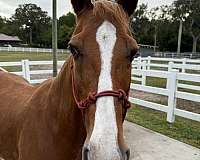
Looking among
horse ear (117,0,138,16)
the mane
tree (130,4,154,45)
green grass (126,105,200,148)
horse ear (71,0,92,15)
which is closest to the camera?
the mane

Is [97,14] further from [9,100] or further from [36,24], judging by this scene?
[36,24]

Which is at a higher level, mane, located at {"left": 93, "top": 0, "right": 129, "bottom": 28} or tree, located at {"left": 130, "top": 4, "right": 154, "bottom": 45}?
tree, located at {"left": 130, "top": 4, "right": 154, "bottom": 45}

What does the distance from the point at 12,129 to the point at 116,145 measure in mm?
1532

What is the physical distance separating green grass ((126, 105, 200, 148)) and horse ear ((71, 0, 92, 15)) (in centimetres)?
376

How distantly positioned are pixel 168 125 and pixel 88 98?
477 centimetres

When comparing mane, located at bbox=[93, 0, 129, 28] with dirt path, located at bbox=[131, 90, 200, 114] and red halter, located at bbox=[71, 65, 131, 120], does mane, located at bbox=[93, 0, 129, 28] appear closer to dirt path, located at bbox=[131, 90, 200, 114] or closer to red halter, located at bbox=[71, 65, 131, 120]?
red halter, located at bbox=[71, 65, 131, 120]

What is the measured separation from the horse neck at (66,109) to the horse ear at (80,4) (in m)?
0.35

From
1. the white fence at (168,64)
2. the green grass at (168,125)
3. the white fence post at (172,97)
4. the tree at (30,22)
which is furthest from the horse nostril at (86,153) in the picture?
the tree at (30,22)

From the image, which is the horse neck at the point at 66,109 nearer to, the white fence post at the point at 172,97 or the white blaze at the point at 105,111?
the white blaze at the point at 105,111

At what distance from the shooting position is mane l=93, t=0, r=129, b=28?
1655 mm

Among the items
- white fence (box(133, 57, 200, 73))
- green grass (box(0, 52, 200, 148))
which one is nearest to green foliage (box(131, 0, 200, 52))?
white fence (box(133, 57, 200, 73))

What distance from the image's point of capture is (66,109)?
6.70 ft

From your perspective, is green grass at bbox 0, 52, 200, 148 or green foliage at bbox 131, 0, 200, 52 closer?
green grass at bbox 0, 52, 200, 148

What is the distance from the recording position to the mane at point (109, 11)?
1.66 metres
